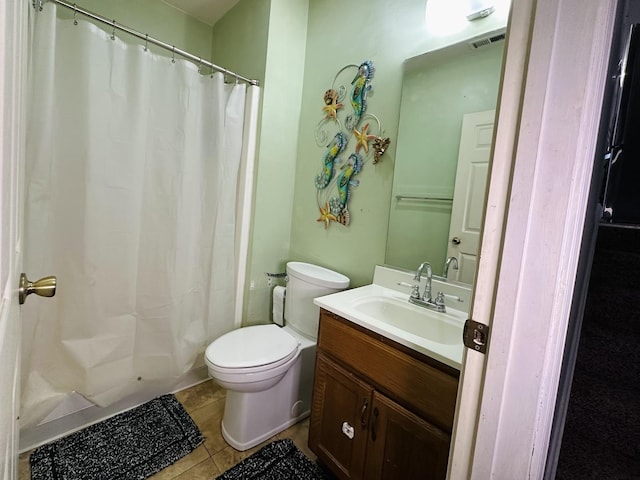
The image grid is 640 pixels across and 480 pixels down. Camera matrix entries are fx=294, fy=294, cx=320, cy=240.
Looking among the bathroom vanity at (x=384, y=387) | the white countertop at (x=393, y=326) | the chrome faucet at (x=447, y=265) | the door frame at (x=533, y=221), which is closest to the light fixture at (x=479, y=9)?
the door frame at (x=533, y=221)

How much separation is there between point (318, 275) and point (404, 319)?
1.72 feet

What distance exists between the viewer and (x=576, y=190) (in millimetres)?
495

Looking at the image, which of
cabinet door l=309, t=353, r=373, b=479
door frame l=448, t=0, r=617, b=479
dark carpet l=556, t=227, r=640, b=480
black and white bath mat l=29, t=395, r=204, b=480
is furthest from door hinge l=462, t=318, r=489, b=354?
black and white bath mat l=29, t=395, r=204, b=480

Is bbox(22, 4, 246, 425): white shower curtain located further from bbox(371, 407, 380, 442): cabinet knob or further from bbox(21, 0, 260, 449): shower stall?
bbox(371, 407, 380, 442): cabinet knob

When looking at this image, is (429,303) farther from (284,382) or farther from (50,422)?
(50,422)

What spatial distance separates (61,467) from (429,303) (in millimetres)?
1720

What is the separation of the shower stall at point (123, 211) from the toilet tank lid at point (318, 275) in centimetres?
45

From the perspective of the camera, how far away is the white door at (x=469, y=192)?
3.94 feet

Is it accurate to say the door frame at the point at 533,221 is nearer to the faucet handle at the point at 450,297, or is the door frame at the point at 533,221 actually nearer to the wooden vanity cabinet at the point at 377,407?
the wooden vanity cabinet at the point at 377,407

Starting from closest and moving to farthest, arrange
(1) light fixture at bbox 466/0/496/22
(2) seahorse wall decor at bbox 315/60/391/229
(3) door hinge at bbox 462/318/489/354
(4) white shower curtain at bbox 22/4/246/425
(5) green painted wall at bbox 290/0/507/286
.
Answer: (3) door hinge at bbox 462/318/489/354 < (1) light fixture at bbox 466/0/496/22 < (4) white shower curtain at bbox 22/4/246/425 < (5) green painted wall at bbox 290/0/507/286 < (2) seahorse wall decor at bbox 315/60/391/229

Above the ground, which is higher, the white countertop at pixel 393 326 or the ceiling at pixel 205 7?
the ceiling at pixel 205 7

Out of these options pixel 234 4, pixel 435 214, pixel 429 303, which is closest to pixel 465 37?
pixel 435 214

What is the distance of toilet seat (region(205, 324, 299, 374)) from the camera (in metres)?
1.31

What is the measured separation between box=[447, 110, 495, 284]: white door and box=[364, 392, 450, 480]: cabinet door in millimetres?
604
